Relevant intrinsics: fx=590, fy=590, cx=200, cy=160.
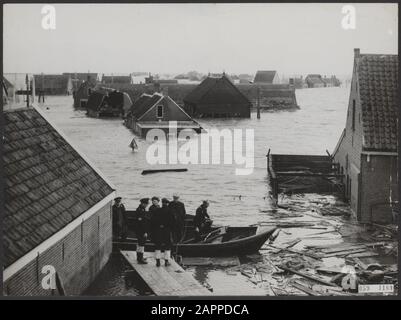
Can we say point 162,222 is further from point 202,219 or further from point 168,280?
point 168,280

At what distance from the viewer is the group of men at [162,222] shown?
11055 mm

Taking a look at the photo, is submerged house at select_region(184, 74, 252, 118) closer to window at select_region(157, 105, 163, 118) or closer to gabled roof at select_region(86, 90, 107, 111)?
window at select_region(157, 105, 163, 118)

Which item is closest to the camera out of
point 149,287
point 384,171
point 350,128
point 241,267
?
point 149,287

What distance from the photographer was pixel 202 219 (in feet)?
37.9

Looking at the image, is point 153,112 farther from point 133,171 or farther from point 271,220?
point 271,220

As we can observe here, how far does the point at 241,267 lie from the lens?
11141 millimetres

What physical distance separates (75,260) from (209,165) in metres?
3.11

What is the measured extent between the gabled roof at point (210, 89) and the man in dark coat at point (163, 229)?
2949 millimetres

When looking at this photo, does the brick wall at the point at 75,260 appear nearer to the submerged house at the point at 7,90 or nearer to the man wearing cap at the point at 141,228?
the man wearing cap at the point at 141,228

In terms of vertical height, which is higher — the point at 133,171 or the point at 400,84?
the point at 400,84

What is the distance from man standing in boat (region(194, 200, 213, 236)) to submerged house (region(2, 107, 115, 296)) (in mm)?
1708

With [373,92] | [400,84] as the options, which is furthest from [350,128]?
[400,84]

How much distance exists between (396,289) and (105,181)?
5.74 m

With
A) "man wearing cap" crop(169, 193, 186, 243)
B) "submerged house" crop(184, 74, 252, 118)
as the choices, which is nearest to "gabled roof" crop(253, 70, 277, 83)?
"submerged house" crop(184, 74, 252, 118)
